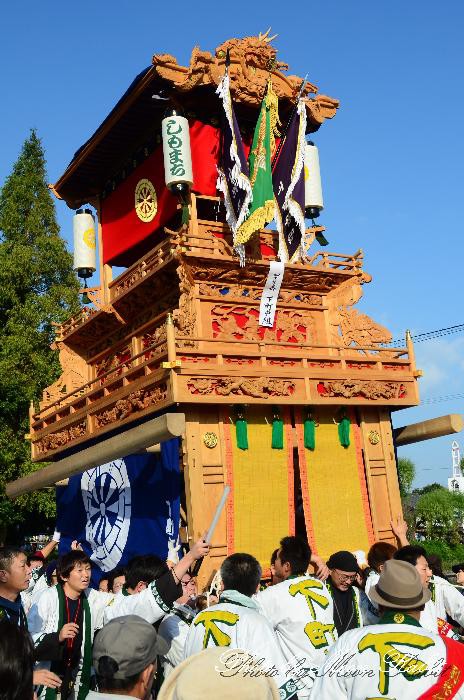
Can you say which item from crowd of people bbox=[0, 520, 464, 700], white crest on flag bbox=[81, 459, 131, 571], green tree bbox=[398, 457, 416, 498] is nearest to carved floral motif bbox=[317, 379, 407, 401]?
white crest on flag bbox=[81, 459, 131, 571]

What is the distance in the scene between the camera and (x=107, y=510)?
470 inches

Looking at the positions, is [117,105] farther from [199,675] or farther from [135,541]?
[199,675]

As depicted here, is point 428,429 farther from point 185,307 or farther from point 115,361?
point 115,361

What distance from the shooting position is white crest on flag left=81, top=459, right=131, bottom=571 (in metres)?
11.4

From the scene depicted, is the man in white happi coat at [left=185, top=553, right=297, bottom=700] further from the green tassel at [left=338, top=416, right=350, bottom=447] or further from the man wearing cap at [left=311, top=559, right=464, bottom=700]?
the green tassel at [left=338, top=416, right=350, bottom=447]

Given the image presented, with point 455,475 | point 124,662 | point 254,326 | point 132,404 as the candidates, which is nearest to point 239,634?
point 124,662

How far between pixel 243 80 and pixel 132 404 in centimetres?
653

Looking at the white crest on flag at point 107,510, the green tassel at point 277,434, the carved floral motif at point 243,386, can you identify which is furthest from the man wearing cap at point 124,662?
the white crest on flag at point 107,510

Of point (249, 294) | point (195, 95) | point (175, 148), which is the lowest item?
point (249, 294)

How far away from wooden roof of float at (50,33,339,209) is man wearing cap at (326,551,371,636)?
9998 mm

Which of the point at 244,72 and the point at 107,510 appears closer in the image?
the point at 107,510

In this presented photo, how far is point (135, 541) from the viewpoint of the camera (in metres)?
11.0

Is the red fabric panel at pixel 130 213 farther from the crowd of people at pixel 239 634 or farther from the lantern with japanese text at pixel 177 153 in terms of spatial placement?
the crowd of people at pixel 239 634

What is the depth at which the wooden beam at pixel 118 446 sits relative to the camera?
9.76 m
